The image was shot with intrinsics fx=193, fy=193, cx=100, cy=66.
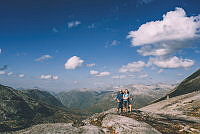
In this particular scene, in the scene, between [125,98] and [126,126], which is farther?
[125,98]

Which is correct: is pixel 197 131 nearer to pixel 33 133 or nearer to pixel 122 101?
pixel 122 101

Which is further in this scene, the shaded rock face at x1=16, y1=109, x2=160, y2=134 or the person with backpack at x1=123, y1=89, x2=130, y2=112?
the person with backpack at x1=123, y1=89, x2=130, y2=112

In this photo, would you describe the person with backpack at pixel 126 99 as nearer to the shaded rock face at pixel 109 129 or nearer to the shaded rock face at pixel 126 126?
the shaded rock face at pixel 126 126

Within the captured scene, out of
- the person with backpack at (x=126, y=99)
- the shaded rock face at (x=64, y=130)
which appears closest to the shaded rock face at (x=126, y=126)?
the shaded rock face at (x=64, y=130)

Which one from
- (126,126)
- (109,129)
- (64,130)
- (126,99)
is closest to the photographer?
(64,130)

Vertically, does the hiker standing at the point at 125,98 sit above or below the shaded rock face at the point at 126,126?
above

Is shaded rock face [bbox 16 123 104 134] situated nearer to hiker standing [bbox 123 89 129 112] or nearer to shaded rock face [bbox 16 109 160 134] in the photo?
shaded rock face [bbox 16 109 160 134]

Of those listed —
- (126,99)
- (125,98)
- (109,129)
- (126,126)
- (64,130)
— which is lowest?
(109,129)

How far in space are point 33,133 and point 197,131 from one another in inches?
748

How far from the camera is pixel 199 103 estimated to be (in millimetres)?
50031

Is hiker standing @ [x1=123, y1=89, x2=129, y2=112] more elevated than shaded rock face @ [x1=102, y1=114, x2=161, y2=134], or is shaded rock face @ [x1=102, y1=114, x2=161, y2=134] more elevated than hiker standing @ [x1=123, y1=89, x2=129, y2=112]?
hiker standing @ [x1=123, y1=89, x2=129, y2=112]

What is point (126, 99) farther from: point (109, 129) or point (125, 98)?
point (109, 129)

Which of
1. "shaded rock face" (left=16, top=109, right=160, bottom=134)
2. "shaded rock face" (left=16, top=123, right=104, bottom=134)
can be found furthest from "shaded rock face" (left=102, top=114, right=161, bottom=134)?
"shaded rock face" (left=16, top=123, right=104, bottom=134)

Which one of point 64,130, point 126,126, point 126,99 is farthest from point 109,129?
point 126,99
